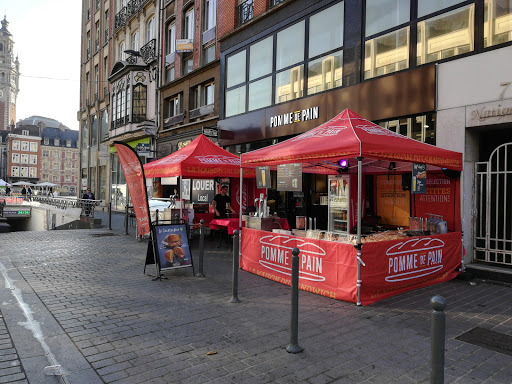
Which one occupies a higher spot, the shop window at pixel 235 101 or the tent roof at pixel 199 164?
the shop window at pixel 235 101

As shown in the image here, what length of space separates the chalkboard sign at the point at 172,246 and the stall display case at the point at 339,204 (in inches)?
114

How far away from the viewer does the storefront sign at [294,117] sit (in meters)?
10.8

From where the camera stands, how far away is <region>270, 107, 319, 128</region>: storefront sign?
10836 mm

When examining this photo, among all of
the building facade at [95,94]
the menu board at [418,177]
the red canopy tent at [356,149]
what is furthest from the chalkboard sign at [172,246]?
the building facade at [95,94]

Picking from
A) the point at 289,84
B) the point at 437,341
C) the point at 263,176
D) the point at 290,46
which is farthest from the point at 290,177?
the point at 290,46

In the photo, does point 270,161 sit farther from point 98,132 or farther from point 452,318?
point 98,132

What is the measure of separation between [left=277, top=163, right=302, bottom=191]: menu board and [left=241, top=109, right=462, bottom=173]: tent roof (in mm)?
307

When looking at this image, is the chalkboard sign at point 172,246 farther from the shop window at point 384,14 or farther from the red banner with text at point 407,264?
the shop window at point 384,14

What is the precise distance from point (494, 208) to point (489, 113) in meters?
1.93

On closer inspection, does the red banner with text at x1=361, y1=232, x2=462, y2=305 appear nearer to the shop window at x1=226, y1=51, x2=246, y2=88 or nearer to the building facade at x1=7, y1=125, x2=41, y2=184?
the shop window at x1=226, y1=51, x2=246, y2=88

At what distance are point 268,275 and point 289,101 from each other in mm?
6728

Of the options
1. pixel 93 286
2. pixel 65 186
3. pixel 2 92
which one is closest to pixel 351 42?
pixel 93 286

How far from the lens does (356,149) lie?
17.3 ft

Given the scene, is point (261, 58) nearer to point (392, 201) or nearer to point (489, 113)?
point (392, 201)
